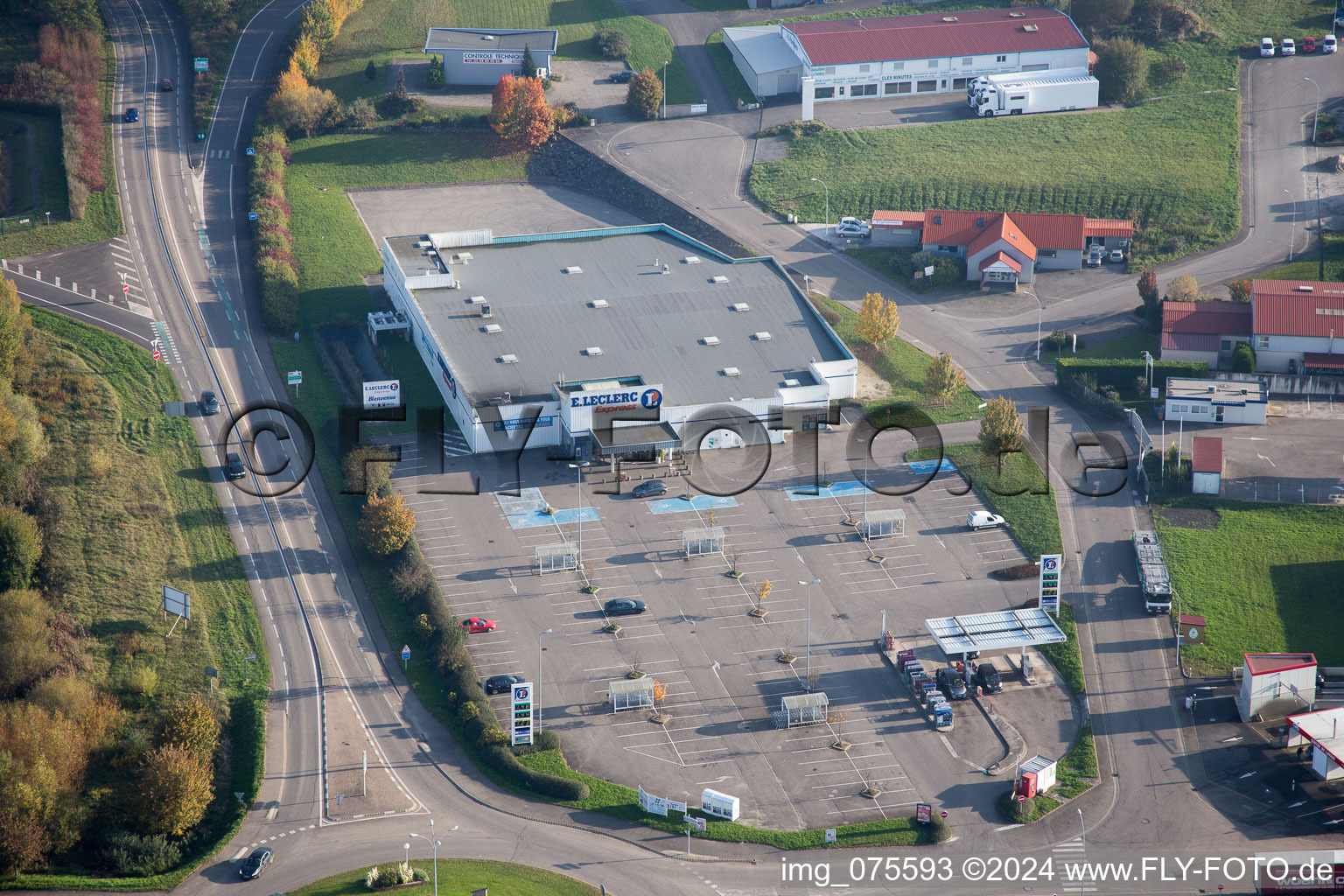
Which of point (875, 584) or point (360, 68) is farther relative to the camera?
point (360, 68)

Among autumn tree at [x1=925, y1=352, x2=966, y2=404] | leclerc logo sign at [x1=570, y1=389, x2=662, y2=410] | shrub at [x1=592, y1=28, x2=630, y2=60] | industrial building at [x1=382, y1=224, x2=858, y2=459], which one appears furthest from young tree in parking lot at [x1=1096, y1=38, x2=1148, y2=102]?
leclerc logo sign at [x1=570, y1=389, x2=662, y2=410]

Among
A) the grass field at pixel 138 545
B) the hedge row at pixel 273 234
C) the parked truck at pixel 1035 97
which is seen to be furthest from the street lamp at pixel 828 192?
the grass field at pixel 138 545

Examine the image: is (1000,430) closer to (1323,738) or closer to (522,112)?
(1323,738)

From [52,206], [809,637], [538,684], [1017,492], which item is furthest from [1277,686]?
[52,206]

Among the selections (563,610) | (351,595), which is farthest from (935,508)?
(351,595)

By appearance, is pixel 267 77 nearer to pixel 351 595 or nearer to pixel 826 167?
pixel 826 167

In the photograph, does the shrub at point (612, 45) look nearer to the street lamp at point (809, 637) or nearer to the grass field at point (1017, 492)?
the grass field at point (1017, 492)

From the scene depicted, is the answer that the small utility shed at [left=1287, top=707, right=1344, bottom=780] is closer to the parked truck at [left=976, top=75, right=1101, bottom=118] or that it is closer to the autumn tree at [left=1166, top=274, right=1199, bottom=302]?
the autumn tree at [left=1166, top=274, right=1199, bottom=302]
